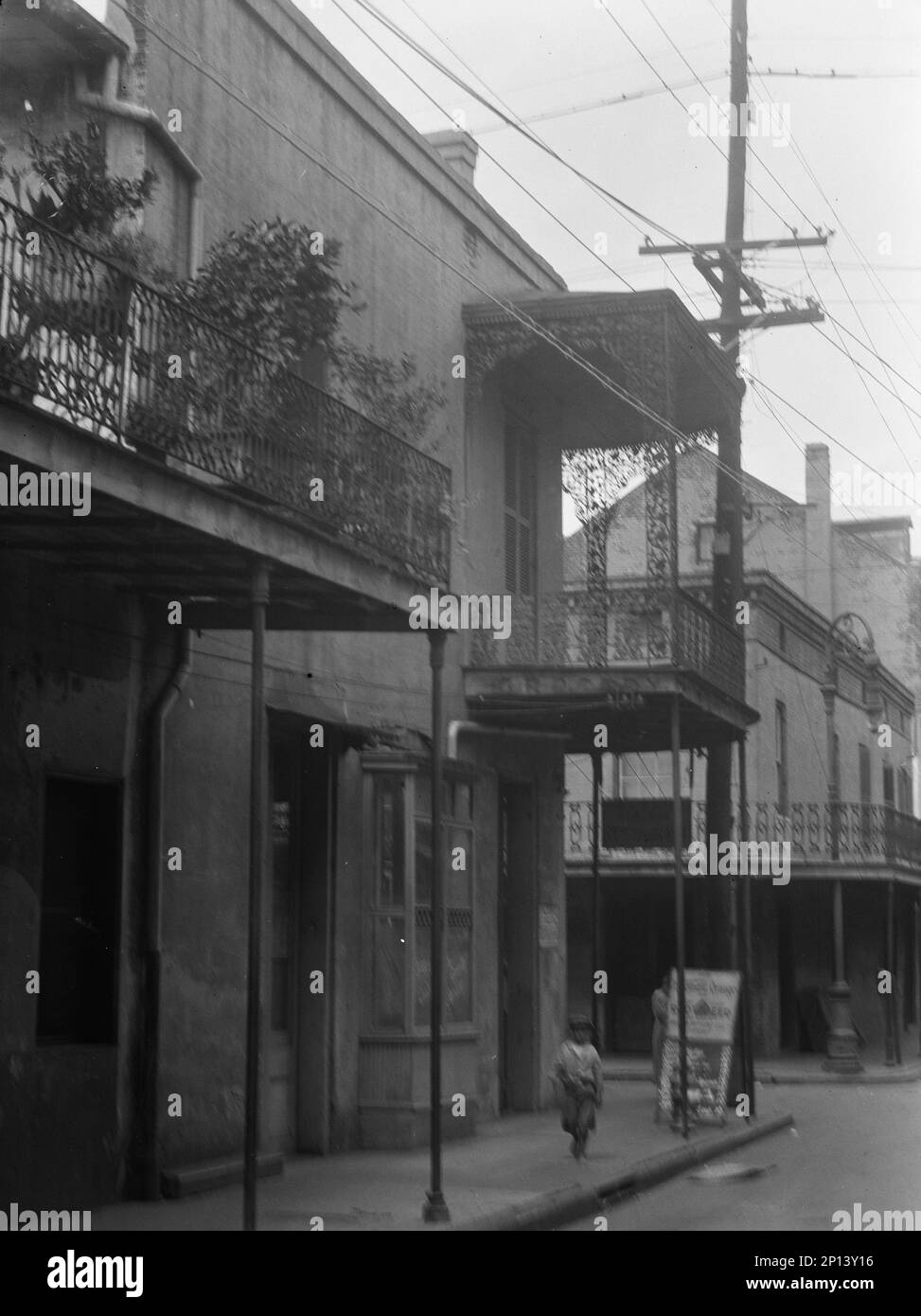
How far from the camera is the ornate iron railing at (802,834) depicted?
27.5 meters

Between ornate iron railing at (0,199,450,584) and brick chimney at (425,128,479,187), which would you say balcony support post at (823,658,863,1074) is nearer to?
brick chimney at (425,128,479,187)

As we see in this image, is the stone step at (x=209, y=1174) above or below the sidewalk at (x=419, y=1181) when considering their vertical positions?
above

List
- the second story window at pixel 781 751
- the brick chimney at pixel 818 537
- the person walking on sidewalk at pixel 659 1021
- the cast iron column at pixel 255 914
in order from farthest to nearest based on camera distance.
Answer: the brick chimney at pixel 818 537 → the second story window at pixel 781 751 → the person walking on sidewalk at pixel 659 1021 → the cast iron column at pixel 255 914

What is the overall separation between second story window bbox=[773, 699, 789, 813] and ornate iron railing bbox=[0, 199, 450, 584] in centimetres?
1807

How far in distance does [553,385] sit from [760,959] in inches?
521

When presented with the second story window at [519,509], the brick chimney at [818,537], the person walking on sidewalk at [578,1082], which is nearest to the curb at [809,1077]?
the second story window at [519,509]

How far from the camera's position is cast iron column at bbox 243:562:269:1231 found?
914cm

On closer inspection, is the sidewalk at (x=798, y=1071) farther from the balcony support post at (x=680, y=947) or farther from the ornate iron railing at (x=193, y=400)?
the ornate iron railing at (x=193, y=400)

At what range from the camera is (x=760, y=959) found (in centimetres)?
2906

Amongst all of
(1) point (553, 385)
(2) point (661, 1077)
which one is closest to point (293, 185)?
(1) point (553, 385)

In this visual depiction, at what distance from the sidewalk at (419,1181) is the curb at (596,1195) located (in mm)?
88

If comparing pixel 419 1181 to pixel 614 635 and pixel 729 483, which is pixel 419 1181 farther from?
pixel 729 483

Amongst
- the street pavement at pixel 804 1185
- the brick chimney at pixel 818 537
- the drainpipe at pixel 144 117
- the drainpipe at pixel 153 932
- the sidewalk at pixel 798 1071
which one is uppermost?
the brick chimney at pixel 818 537

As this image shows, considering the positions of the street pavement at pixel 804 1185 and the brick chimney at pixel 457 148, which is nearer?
the street pavement at pixel 804 1185
